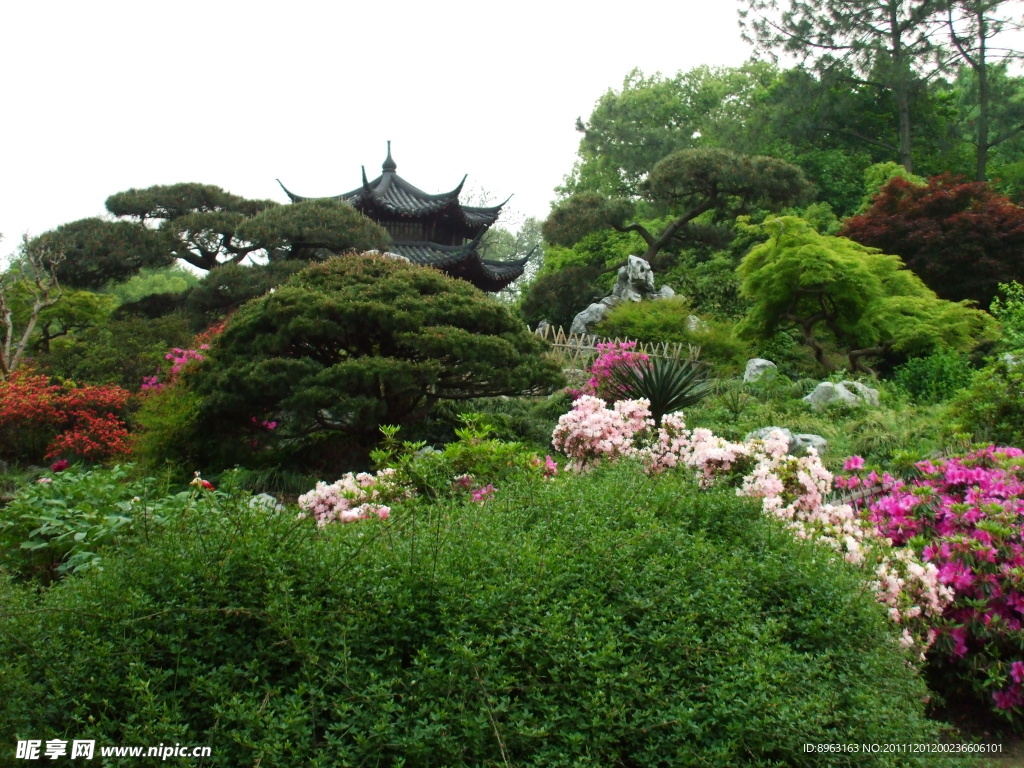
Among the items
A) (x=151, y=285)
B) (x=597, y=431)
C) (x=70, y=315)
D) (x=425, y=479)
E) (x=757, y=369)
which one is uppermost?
(x=151, y=285)

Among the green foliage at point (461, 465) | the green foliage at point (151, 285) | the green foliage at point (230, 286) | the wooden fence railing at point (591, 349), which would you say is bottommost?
the green foliage at point (461, 465)

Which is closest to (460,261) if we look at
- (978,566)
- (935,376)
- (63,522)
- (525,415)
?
(525,415)

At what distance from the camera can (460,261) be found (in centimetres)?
2106

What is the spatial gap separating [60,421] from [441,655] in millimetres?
8600

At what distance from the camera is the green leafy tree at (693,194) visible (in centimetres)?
1969

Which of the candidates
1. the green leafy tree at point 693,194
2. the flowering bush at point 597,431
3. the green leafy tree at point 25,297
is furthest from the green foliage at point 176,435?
the green leafy tree at point 693,194

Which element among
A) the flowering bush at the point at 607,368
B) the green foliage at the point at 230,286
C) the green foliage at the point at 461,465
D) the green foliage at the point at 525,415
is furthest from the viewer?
the green foliage at the point at 230,286

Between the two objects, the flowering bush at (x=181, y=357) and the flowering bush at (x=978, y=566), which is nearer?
the flowering bush at (x=978, y=566)

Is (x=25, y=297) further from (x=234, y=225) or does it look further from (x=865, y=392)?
(x=865, y=392)

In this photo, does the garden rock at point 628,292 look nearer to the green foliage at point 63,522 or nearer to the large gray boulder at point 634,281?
the large gray boulder at point 634,281

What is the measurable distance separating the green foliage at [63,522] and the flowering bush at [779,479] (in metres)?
2.32

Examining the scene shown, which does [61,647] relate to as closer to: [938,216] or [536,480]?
[536,480]

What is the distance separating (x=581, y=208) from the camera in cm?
2169

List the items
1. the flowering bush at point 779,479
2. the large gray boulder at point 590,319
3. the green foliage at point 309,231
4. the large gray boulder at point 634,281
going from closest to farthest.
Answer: the flowering bush at point 779,479, the green foliage at point 309,231, the large gray boulder at point 590,319, the large gray boulder at point 634,281
